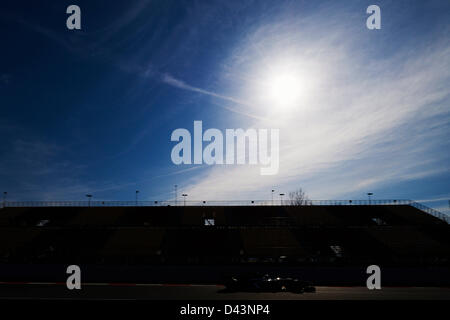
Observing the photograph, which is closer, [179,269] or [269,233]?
[179,269]

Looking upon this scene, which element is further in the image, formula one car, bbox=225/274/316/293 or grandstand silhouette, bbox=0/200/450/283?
grandstand silhouette, bbox=0/200/450/283

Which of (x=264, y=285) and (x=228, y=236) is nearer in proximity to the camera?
(x=264, y=285)

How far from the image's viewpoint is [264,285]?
18.6 metres

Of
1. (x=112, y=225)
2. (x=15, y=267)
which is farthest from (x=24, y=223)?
(x=15, y=267)

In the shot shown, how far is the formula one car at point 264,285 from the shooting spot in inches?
730

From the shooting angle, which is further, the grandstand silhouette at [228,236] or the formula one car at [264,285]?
the grandstand silhouette at [228,236]

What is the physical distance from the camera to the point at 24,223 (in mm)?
40938

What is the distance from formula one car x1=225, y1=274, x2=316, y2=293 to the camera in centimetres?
1855

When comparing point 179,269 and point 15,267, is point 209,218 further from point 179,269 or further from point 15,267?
point 15,267
